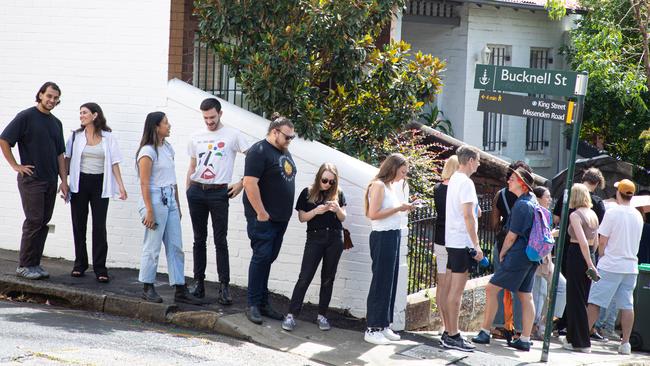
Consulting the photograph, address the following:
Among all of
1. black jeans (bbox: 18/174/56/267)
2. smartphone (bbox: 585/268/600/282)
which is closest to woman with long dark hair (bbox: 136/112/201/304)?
black jeans (bbox: 18/174/56/267)

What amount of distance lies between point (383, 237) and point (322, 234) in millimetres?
542

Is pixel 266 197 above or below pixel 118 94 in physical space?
below

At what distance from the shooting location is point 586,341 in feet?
33.8

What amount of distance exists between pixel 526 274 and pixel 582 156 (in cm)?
1023

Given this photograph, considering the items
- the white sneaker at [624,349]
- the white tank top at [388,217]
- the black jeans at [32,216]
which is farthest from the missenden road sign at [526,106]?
the black jeans at [32,216]

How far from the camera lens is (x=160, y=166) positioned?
369 inches

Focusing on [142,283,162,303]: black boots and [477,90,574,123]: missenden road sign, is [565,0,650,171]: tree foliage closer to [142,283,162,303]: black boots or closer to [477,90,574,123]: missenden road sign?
[477,90,574,123]: missenden road sign

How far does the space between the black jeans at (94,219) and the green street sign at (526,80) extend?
3802mm

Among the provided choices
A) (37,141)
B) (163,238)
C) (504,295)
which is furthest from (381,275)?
(37,141)

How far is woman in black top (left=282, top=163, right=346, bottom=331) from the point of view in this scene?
9.17 m

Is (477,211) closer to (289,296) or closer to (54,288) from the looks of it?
(289,296)

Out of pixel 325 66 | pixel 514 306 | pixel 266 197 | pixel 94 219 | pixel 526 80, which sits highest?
pixel 325 66

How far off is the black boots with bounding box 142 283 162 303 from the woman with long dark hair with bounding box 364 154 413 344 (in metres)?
1.89

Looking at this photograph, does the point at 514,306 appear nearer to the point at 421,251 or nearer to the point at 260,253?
the point at 421,251
